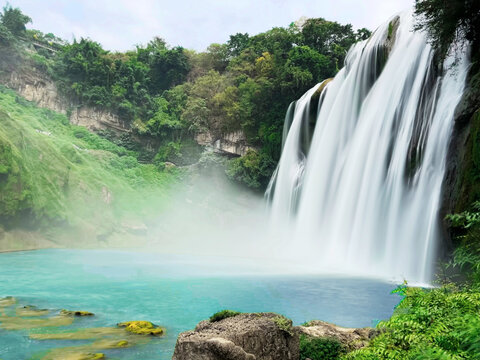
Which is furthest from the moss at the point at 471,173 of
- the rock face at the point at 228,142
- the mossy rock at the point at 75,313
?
the rock face at the point at 228,142

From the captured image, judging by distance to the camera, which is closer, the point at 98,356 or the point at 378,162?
the point at 98,356

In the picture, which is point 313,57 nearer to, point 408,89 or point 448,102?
point 408,89

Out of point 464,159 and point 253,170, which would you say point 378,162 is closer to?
point 464,159

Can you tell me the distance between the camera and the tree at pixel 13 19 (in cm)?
3934

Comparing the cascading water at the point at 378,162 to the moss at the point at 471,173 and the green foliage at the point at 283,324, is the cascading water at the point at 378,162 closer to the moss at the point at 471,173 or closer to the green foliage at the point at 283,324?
the moss at the point at 471,173

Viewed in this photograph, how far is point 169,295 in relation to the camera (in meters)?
11.1

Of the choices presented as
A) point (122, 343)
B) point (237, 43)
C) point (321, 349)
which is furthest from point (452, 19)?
point (237, 43)

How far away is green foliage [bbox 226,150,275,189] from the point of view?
32250 mm

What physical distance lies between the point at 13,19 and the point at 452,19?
4146cm

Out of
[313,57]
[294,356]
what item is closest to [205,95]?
[313,57]

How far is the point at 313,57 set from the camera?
104 feet

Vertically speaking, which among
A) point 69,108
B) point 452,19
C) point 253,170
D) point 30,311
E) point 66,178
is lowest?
point 30,311

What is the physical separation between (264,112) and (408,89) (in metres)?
17.6

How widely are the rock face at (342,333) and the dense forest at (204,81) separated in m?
26.2
